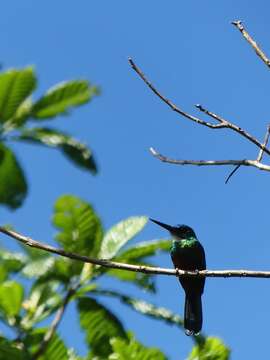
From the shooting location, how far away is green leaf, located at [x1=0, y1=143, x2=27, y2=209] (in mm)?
10008

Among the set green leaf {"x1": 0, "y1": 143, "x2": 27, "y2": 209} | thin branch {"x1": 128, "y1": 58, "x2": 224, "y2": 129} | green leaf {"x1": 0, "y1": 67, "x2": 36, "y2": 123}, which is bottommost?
thin branch {"x1": 128, "y1": 58, "x2": 224, "y2": 129}

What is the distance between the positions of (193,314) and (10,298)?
2406 millimetres

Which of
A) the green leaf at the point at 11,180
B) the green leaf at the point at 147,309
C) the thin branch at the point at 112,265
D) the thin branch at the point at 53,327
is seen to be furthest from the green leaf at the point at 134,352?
the thin branch at the point at 112,265

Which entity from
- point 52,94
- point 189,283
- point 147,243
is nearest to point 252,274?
point 189,283

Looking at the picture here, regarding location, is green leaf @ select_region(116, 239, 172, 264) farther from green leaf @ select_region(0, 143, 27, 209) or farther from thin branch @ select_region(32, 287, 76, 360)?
green leaf @ select_region(0, 143, 27, 209)

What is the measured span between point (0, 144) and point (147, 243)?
223cm

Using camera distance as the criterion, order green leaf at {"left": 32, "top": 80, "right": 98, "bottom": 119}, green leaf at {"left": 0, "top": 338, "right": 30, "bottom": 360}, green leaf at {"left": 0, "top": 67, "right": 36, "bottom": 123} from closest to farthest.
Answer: green leaf at {"left": 0, "top": 338, "right": 30, "bottom": 360}, green leaf at {"left": 0, "top": 67, "right": 36, "bottom": 123}, green leaf at {"left": 32, "top": 80, "right": 98, "bottom": 119}

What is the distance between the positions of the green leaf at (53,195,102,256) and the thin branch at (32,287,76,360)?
454 millimetres

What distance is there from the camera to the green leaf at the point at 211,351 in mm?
8352

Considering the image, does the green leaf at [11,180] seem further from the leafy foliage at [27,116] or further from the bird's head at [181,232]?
the bird's head at [181,232]

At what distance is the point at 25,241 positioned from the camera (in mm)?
3934

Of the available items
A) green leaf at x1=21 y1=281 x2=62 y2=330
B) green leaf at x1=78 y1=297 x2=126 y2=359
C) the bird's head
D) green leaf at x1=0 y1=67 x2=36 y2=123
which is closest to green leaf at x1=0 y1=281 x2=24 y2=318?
green leaf at x1=21 y1=281 x2=62 y2=330

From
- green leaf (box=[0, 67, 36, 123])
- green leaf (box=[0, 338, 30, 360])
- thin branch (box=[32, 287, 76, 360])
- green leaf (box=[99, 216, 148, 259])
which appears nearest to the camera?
green leaf (box=[0, 338, 30, 360])

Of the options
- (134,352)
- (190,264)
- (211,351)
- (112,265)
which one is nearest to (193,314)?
(190,264)
